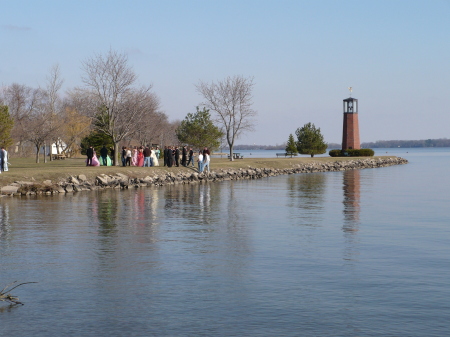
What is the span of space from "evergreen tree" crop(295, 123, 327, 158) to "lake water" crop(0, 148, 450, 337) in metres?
65.9

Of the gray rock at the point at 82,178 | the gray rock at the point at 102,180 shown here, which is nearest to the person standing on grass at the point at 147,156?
the gray rock at the point at 102,180

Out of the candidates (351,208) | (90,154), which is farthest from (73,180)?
(351,208)

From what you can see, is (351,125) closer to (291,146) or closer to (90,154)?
(291,146)

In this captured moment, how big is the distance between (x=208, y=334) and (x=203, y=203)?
20.6 meters

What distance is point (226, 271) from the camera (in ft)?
46.3

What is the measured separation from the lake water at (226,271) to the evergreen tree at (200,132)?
5421 cm

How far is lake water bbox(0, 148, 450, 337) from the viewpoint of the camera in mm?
10297

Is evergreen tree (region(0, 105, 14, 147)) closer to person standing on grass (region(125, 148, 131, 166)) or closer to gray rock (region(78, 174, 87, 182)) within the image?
person standing on grass (region(125, 148, 131, 166))

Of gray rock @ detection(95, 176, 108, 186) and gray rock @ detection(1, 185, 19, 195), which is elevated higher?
gray rock @ detection(95, 176, 108, 186)

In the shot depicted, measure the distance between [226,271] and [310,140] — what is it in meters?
79.8

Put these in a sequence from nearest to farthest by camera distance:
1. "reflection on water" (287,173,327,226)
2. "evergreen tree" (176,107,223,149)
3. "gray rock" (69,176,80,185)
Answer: "reflection on water" (287,173,327,226)
"gray rock" (69,176,80,185)
"evergreen tree" (176,107,223,149)

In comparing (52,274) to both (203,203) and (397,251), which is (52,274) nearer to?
(397,251)

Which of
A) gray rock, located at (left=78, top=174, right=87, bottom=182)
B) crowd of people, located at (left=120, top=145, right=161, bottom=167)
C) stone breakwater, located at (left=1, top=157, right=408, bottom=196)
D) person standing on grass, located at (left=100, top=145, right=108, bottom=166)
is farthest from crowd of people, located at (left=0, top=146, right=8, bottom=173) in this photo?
person standing on grass, located at (left=100, top=145, right=108, bottom=166)

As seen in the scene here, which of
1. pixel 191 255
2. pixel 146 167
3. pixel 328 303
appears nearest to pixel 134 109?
pixel 146 167
